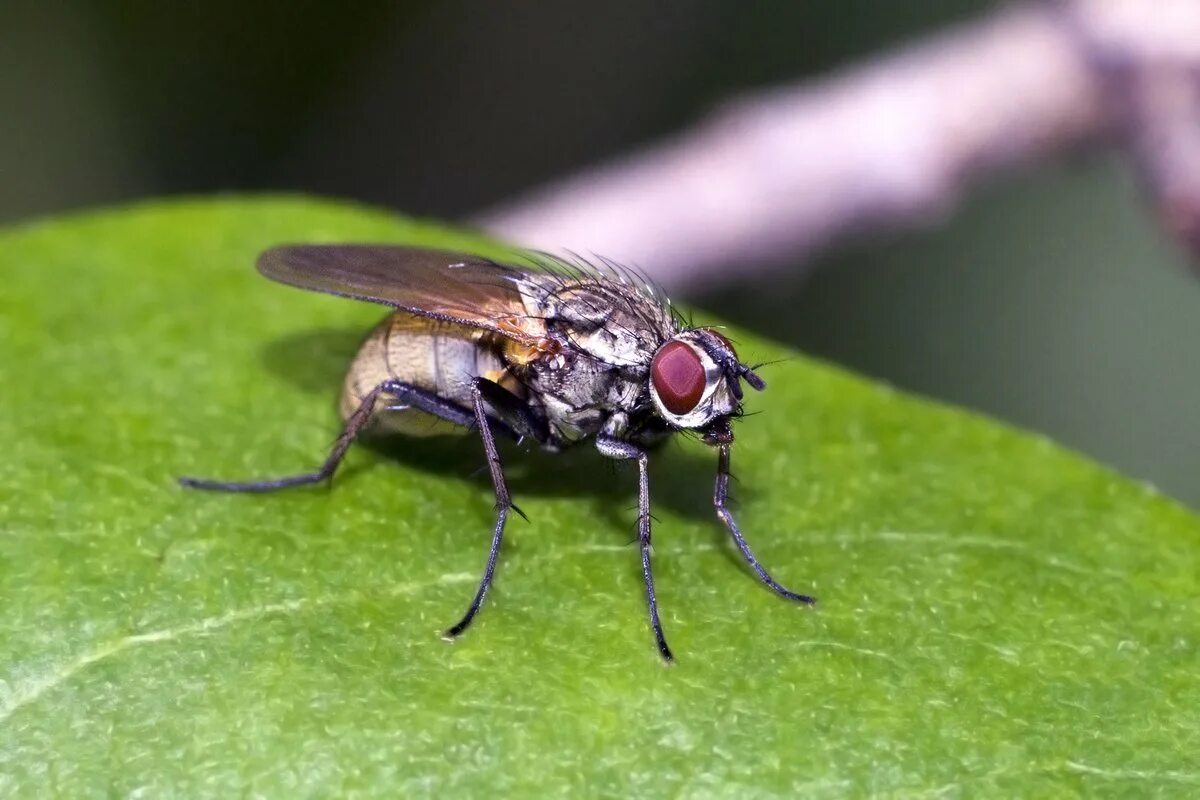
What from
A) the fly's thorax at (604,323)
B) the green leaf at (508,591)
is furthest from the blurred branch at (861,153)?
the green leaf at (508,591)

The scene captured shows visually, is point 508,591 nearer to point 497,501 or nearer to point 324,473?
point 497,501

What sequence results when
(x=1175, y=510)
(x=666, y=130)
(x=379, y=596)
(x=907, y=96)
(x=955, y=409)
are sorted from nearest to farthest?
(x=379, y=596) → (x=1175, y=510) → (x=955, y=409) → (x=907, y=96) → (x=666, y=130)

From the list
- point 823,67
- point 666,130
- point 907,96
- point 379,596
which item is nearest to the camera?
point 379,596

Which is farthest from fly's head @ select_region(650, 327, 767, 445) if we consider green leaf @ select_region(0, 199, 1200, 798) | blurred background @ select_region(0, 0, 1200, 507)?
blurred background @ select_region(0, 0, 1200, 507)

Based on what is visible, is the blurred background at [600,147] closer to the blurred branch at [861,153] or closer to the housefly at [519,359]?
the blurred branch at [861,153]

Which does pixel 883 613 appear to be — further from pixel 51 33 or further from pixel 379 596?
pixel 51 33

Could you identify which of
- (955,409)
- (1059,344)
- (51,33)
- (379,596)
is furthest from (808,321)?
(379,596)

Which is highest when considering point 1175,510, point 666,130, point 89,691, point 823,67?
point 823,67
